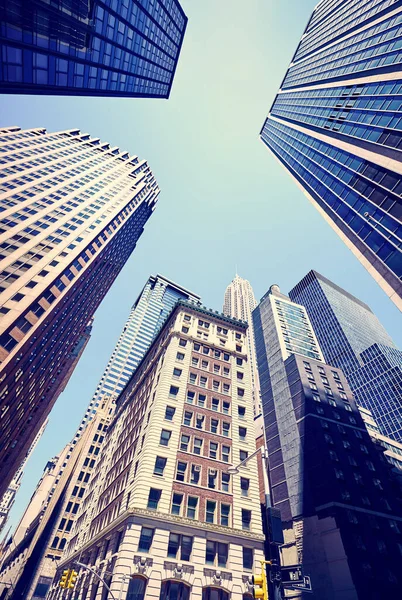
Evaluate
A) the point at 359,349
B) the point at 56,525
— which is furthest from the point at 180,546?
the point at 359,349

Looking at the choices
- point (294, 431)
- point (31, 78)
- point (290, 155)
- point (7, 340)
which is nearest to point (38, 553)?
point (7, 340)

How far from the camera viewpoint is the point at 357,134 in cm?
5481

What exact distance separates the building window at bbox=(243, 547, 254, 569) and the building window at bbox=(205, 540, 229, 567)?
1904 mm

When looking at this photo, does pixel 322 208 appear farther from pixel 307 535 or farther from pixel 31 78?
pixel 307 535

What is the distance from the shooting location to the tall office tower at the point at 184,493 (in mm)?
27250

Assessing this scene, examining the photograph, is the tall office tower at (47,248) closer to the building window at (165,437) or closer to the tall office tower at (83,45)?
the building window at (165,437)

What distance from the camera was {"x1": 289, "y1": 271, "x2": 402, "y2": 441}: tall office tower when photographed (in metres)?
138

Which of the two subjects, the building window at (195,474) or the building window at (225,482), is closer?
the building window at (195,474)

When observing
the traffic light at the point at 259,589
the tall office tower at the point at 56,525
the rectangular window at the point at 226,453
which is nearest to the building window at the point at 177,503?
the rectangular window at the point at 226,453

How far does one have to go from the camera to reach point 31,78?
139 feet

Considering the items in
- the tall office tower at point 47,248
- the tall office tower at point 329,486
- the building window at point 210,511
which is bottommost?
the tall office tower at point 329,486

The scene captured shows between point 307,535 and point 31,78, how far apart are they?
8690 centimetres

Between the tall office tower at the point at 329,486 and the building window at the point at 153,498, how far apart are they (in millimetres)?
39228

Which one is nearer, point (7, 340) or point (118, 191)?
point (7, 340)
